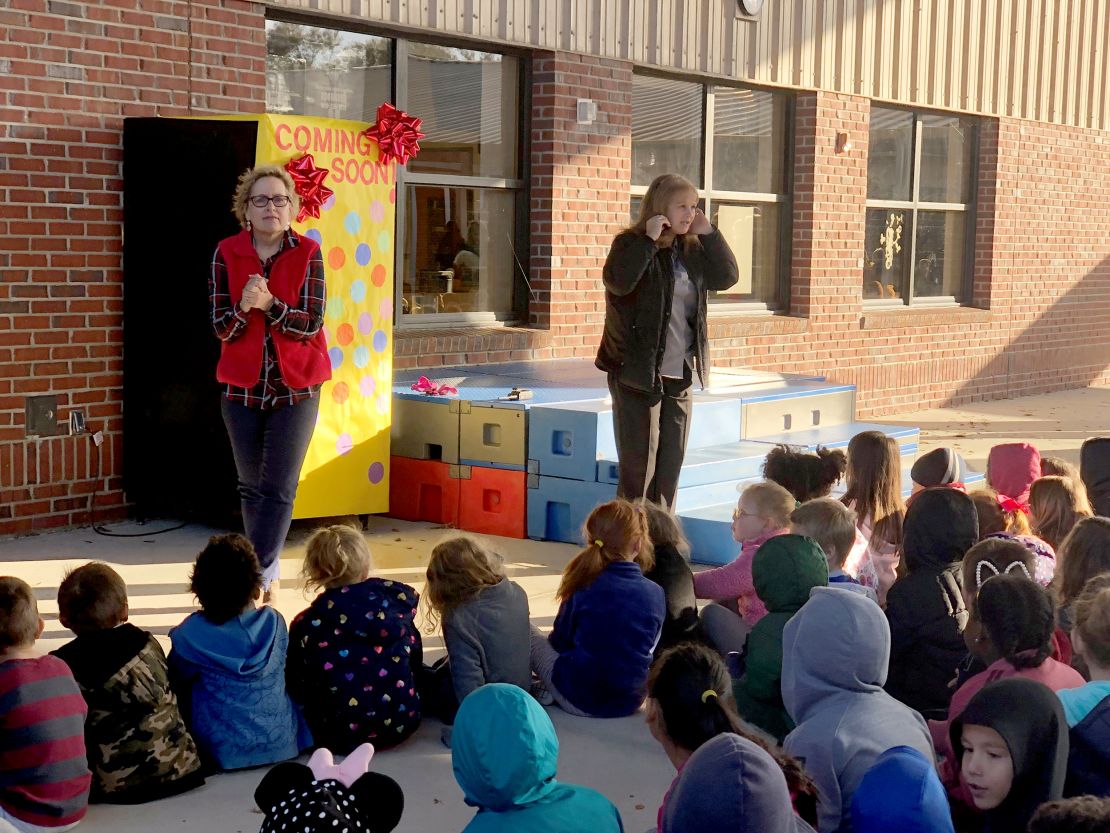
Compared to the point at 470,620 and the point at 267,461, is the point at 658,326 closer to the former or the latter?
the point at 267,461

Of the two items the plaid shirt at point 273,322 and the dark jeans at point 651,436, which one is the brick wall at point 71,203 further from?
the dark jeans at point 651,436

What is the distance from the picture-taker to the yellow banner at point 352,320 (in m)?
7.26

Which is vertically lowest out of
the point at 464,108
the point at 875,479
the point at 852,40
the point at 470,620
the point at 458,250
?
the point at 470,620

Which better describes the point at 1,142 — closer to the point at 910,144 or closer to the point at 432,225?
the point at 432,225

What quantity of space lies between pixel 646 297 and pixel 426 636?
5.69 feet

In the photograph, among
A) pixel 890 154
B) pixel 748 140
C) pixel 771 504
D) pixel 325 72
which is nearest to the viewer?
pixel 771 504

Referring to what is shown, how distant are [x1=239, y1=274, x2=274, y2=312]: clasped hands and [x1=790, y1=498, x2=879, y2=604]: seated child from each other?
2.14 meters

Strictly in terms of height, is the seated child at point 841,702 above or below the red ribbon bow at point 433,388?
below

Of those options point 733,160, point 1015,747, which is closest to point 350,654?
point 1015,747

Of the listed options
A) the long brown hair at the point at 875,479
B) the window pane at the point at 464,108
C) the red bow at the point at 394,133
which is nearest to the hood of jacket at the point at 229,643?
the long brown hair at the point at 875,479

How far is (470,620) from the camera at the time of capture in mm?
4574

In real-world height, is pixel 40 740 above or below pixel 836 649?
below

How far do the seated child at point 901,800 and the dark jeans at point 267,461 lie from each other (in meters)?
3.15

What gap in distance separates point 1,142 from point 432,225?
9.79 feet
